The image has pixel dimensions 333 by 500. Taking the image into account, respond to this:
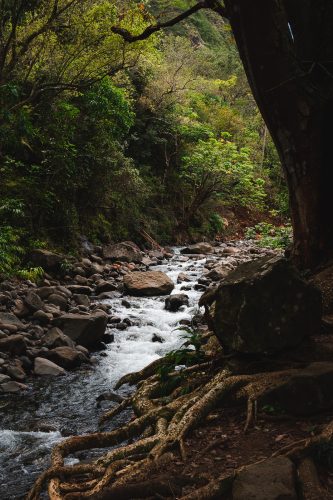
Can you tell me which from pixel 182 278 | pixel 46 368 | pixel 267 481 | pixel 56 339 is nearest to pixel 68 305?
pixel 56 339

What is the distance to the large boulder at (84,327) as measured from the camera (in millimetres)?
8211

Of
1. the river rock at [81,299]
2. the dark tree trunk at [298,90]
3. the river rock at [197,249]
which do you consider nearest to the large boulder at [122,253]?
the river rock at [197,249]

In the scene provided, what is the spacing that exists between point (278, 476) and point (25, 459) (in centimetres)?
302

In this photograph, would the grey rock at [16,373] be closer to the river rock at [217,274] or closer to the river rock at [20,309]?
the river rock at [20,309]

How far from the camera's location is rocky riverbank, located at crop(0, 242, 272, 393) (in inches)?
288

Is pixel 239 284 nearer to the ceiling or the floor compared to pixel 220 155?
nearer to the floor

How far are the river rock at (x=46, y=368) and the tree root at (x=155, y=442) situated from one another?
2362 millimetres

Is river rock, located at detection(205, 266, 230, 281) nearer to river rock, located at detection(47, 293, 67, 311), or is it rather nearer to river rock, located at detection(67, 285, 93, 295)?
river rock, located at detection(67, 285, 93, 295)

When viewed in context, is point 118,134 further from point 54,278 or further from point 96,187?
point 54,278

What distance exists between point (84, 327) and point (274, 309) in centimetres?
493

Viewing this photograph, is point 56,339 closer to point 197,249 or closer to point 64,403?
point 64,403

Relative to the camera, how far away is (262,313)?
407 centimetres

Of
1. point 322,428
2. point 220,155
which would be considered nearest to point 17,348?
point 322,428

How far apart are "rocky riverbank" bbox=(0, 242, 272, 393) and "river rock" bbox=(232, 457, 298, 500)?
14.7 feet
